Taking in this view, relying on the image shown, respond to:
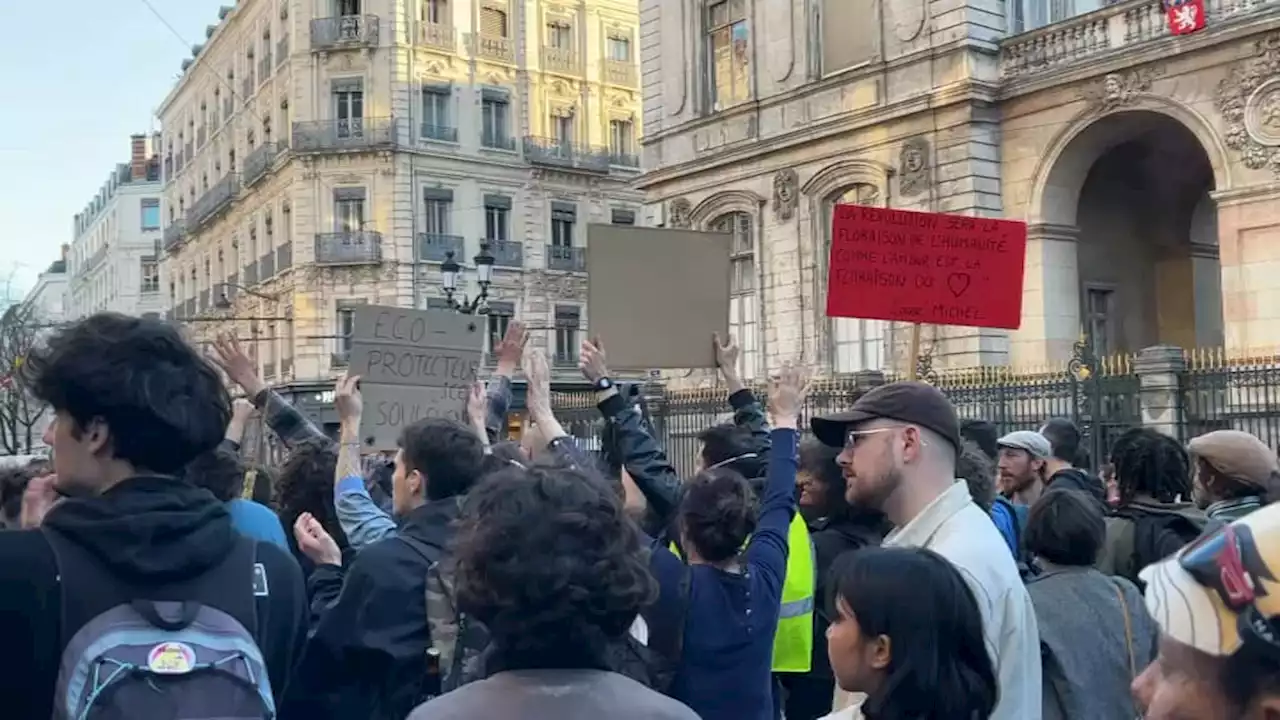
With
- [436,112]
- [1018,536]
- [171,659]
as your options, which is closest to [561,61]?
[436,112]

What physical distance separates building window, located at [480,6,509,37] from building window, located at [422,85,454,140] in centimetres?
253

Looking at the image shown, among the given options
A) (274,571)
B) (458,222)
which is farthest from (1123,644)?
(458,222)

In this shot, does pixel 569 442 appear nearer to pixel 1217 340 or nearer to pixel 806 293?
pixel 806 293

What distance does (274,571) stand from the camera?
2650 mm

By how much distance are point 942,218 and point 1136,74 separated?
1186cm

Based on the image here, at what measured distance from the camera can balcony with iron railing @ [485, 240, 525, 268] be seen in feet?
130

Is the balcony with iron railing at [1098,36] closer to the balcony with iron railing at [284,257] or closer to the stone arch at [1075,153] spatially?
the stone arch at [1075,153]

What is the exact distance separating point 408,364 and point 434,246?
1248 inches

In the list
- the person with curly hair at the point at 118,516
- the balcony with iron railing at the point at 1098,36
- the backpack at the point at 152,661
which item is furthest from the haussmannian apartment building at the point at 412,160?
the backpack at the point at 152,661

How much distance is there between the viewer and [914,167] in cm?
2072

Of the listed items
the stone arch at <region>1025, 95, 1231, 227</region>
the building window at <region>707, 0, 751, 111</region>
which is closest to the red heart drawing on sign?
the stone arch at <region>1025, 95, 1231, 227</region>

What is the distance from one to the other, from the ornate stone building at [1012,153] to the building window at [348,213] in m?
15.8

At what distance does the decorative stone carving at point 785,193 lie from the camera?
2288cm

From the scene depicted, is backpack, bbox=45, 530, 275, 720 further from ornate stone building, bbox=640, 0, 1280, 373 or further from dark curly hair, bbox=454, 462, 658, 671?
ornate stone building, bbox=640, 0, 1280, 373
